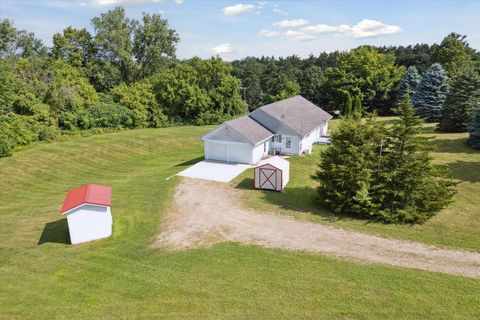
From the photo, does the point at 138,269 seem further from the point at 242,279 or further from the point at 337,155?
the point at 337,155

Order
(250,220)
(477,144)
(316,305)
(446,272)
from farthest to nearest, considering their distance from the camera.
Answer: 1. (477,144)
2. (250,220)
3. (446,272)
4. (316,305)

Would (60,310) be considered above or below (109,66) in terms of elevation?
below

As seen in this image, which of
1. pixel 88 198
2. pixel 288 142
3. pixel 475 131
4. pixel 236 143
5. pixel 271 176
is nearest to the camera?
pixel 88 198

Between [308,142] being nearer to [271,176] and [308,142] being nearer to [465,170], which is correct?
[271,176]

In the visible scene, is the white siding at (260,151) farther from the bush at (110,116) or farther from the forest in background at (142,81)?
the bush at (110,116)

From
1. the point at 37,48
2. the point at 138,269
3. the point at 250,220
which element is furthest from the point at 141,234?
the point at 37,48

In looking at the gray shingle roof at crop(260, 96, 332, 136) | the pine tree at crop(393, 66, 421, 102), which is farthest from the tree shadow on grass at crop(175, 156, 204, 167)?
the pine tree at crop(393, 66, 421, 102)

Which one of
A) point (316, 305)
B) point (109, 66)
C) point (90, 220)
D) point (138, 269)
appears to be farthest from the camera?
point (109, 66)

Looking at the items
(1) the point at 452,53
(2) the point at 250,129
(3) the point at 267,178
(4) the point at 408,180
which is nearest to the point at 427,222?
(4) the point at 408,180

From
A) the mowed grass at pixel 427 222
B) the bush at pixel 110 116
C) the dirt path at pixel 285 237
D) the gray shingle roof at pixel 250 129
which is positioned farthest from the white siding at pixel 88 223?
the bush at pixel 110 116
